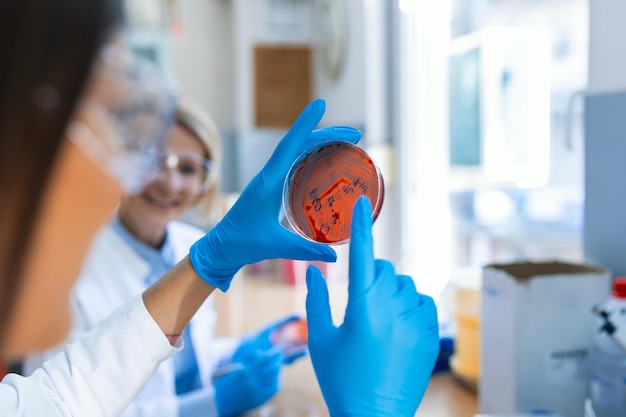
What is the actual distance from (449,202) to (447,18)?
30.2 inches

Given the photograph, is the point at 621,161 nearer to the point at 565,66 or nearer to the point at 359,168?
the point at 359,168

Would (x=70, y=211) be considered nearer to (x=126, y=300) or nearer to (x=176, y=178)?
(x=126, y=300)

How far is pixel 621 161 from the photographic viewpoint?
124 centimetres

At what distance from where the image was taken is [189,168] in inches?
71.9

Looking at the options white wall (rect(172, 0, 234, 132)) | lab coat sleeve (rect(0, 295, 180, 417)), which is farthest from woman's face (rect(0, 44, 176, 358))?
white wall (rect(172, 0, 234, 132))

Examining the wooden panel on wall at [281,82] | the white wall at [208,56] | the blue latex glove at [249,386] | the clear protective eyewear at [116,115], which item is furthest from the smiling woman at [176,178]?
the white wall at [208,56]

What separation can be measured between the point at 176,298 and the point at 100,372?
0.54 feet

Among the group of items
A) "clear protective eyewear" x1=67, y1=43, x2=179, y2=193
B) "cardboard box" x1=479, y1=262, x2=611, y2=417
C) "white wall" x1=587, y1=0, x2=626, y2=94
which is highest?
"white wall" x1=587, y1=0, x2=626, y2=94

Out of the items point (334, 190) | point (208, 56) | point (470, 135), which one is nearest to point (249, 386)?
point (334, 190)

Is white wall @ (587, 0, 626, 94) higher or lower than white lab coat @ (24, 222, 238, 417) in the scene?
higher

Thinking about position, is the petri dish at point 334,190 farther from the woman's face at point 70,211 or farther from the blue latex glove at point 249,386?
the blue latex glove at point 249,386

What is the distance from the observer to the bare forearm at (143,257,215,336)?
0.92m

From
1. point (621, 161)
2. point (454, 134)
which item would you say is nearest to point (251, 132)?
point (454, 134)

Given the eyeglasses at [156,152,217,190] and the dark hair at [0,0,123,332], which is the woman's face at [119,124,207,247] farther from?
the dark hair at [0,0,123,332]
